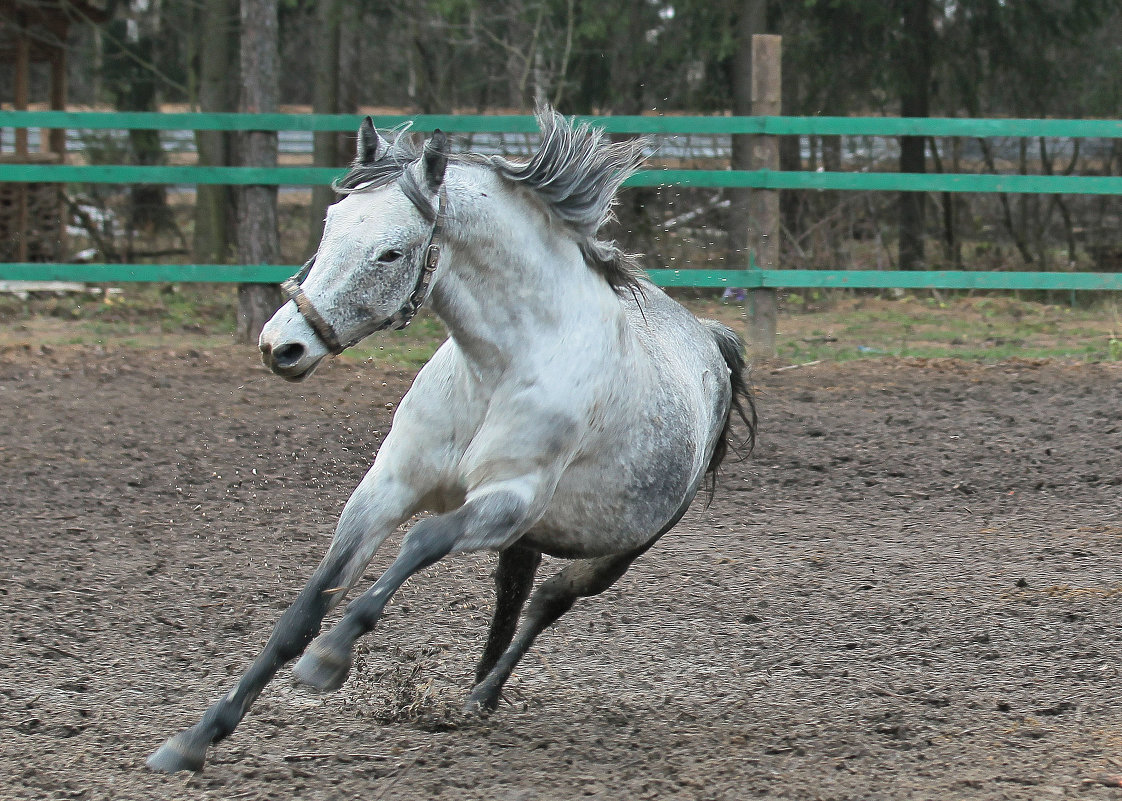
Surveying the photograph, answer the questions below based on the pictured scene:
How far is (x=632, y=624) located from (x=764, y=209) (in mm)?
5717

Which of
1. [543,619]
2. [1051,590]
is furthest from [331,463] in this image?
[1051,590]

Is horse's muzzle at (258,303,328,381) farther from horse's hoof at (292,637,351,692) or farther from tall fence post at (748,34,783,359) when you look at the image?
tall fence post at (748,34,783,359)

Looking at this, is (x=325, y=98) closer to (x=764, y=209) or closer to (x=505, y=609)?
(x=764, y=209)

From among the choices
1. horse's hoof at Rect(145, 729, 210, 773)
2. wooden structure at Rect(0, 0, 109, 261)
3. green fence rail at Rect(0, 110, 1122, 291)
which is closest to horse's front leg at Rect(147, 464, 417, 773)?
horse's hoof at Rect(145, 729, 210, 773)

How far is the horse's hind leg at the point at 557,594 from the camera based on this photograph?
358cm

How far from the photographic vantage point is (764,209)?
944 centimetres

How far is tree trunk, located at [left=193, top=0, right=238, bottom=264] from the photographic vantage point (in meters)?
13.3

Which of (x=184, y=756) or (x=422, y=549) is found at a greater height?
(x=422, y=549)

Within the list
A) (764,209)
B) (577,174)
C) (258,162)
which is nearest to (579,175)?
(577,174)

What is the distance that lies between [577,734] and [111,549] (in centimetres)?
243

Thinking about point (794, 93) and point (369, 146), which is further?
point (794, 93)

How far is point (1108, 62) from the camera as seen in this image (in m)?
14.5

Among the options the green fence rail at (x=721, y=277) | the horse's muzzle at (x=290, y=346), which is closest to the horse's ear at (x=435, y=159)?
the horse's muzzle at (x=290, y=346)

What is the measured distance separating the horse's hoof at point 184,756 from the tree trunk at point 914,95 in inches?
476
